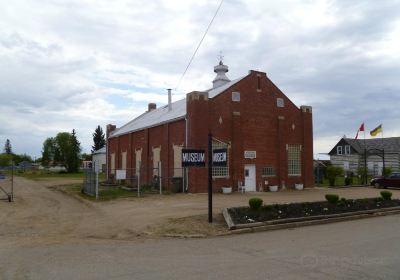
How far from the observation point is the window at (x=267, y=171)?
107 ft

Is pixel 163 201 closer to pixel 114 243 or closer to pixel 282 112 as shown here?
pixel 114 243

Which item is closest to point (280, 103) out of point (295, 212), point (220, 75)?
point (220, 75)

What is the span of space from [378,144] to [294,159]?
122 feet

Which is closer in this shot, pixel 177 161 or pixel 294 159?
pixel 177 161

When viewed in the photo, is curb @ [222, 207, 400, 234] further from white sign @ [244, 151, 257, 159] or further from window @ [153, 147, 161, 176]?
window @ [153, 147, 161, 176]

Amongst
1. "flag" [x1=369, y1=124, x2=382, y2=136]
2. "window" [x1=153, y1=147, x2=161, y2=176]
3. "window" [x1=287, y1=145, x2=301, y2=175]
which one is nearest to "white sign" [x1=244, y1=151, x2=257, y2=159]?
"window" [x1=287, y1=145, x2=301, y2=175]

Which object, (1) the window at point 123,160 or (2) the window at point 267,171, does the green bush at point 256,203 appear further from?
(1) the window at point 123,160

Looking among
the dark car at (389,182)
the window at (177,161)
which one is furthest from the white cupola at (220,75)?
the dark car at (389,182)

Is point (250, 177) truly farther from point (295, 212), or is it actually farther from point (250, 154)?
point (295, 212)

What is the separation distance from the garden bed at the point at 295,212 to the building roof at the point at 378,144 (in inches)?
1859

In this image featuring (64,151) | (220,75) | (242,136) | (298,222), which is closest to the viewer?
(298,222)

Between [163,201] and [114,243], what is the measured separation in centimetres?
1156

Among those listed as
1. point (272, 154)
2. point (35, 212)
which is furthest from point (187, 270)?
point (272, 154)

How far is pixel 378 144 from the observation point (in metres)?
66.2
